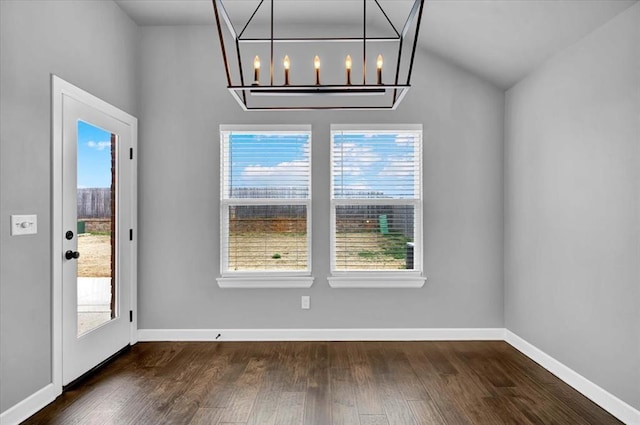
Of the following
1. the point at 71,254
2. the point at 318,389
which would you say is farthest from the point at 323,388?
the point at 71,254

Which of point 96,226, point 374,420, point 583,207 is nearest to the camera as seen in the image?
point 374,420

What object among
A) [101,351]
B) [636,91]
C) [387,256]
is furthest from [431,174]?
[101,351]

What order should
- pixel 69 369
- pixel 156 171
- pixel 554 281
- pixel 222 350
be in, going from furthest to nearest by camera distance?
pixel 156 171, pixel 222 350, pixel 554 281, pixel 69 369

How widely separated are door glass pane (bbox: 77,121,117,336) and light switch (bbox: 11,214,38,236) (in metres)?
0.46

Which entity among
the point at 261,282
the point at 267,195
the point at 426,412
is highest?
the point at 267,195

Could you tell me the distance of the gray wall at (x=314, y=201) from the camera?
4109 millimetres

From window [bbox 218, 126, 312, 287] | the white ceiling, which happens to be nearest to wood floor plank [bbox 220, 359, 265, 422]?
window [bbox 218, 126, 312, 287]

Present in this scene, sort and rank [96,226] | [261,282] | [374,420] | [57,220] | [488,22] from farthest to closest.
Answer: [261,282] → [96,226] → [488,22] → [57,220] → [374,420]

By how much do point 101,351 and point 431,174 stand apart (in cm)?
333

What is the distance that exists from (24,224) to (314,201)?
7.74 feet

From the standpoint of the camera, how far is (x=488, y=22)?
327 centimetres

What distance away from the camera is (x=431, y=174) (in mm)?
4133

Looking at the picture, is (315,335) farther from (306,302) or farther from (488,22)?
(488,22)

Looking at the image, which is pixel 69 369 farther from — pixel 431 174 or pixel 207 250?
pixel 431 174
